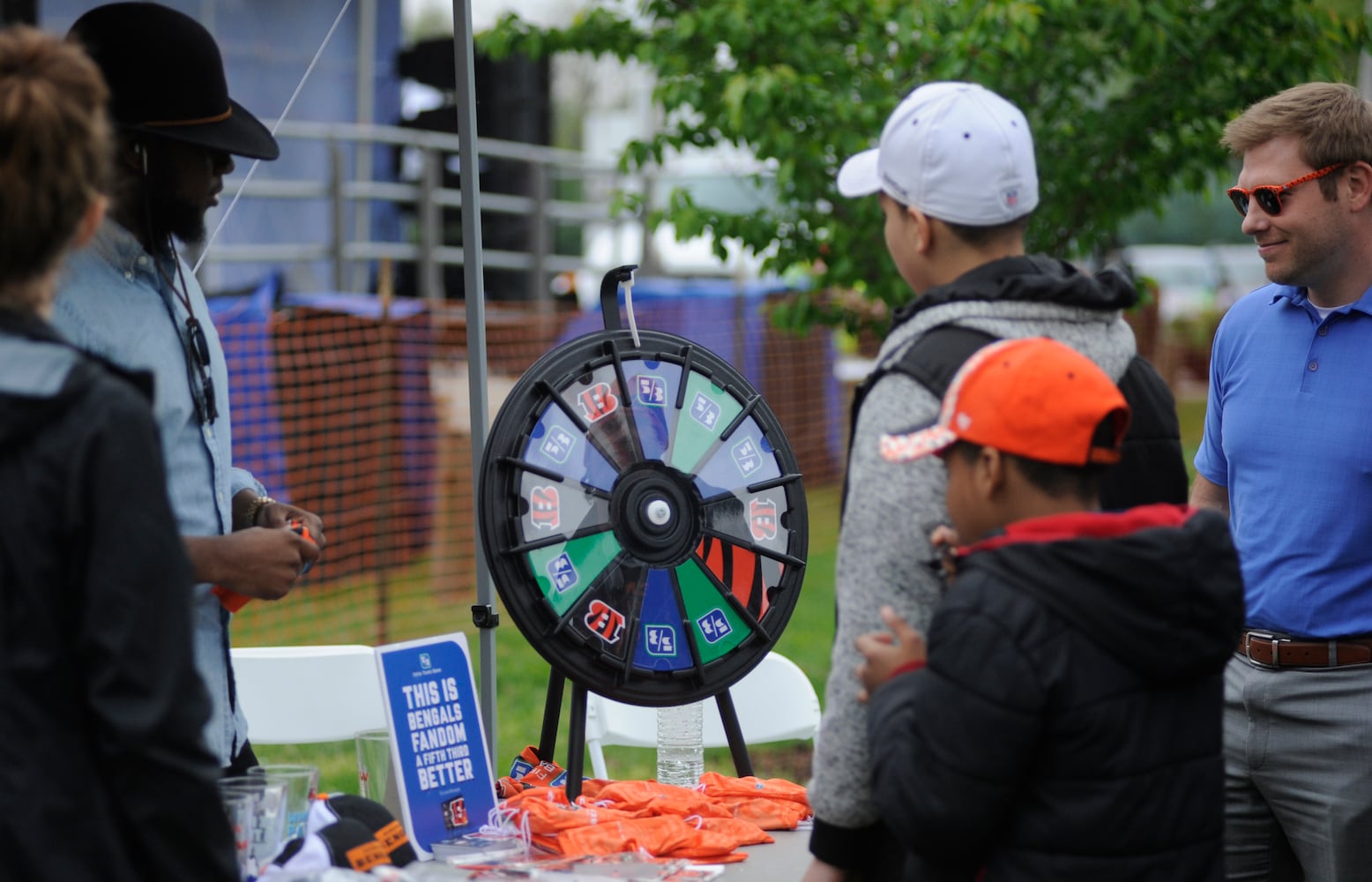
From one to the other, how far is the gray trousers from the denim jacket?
1858 millimetres

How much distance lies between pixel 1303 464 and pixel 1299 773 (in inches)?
22.8

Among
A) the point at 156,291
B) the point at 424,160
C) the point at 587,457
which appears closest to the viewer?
the point at 156,291

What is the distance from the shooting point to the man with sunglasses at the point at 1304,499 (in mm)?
2445

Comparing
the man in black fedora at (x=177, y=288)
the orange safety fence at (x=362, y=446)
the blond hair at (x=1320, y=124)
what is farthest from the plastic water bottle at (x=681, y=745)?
the orange safety fence at (x=362, y=446)

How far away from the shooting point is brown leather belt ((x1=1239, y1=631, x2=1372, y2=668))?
96.1 inches

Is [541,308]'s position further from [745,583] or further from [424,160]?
[745,583]

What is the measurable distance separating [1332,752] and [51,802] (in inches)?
84.5

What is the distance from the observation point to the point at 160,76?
6.55ft

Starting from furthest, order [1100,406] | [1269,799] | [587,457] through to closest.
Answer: [1269,799], [587,457], [1100,406]

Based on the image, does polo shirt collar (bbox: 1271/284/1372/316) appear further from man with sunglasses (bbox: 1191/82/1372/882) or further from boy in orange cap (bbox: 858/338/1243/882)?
boy in orange cap (bbox: 858/338/1243/882)

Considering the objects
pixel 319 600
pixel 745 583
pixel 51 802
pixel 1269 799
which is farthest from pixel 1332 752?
pixel 319 600

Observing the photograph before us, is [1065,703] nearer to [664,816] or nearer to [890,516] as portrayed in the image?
[890,516]

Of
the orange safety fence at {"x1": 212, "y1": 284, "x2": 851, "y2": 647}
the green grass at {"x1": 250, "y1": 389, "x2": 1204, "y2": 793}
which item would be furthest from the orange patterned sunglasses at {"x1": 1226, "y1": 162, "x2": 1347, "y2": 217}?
the orange safety fence at {"x1": 212, "y1": 284, "x2": 851, "y2": 647}

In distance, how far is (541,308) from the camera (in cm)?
978
